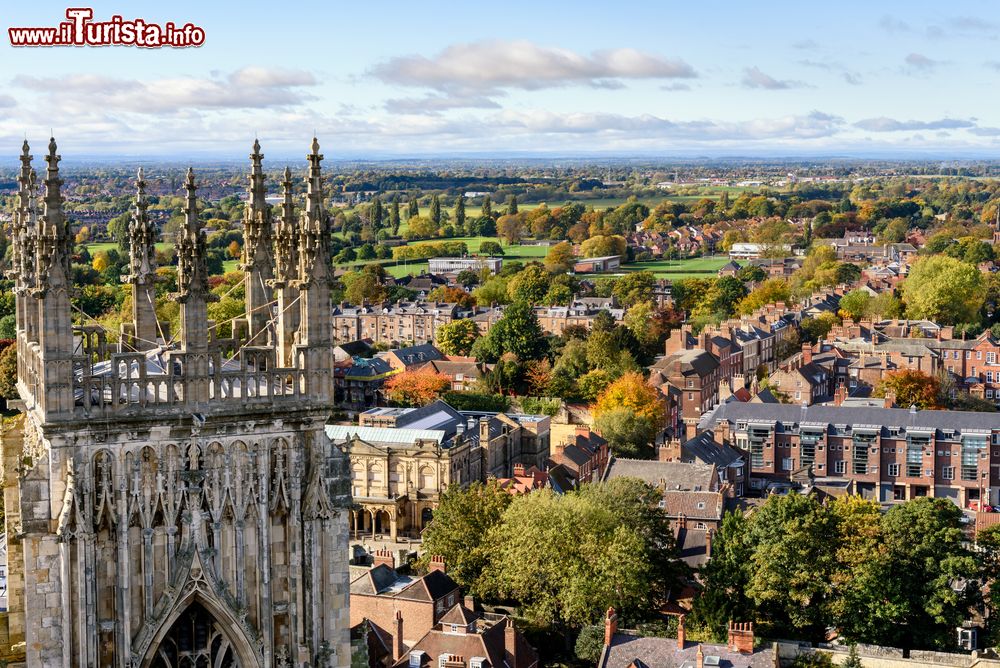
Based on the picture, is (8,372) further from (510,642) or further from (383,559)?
(510,642)

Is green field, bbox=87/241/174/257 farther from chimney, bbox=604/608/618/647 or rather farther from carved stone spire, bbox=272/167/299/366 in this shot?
carved stone spire, bbox=272/167/299/366

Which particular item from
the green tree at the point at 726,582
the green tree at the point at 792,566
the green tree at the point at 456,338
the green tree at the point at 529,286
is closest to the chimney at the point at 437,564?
the green tree at the point at 726,582

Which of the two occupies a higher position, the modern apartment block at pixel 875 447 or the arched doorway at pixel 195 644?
the arched doorway at pixel 195 644

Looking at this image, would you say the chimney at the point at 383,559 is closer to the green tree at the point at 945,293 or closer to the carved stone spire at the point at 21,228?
the carved stone spire at the point at 21,228

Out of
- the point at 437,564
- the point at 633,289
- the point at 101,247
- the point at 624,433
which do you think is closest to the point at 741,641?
the point at 437,564

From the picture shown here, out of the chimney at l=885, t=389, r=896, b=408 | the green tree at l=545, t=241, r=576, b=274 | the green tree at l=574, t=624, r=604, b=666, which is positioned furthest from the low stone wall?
the green tree at l=545, t=241, r=576, b=274

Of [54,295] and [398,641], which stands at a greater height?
[54,295]
